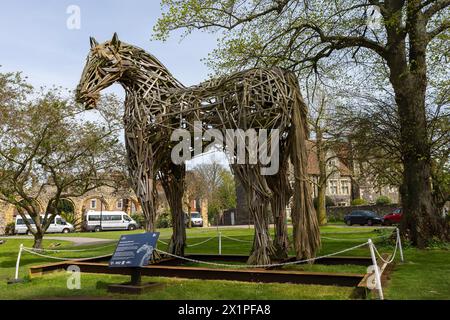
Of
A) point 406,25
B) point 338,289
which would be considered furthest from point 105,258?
point 406,25

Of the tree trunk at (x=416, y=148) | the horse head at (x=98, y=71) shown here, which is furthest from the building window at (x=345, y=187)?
the horse head at (x=98, y=71)

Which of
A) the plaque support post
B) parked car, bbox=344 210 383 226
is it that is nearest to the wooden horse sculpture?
the plaque support post

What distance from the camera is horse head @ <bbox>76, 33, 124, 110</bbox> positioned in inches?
307

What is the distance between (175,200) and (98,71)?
339 centimetres

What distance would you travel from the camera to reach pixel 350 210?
4034 cm

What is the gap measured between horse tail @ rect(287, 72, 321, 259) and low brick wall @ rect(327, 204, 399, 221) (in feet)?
109

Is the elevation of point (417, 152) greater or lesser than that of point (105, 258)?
greater

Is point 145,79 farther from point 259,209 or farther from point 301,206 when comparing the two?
point 301,206

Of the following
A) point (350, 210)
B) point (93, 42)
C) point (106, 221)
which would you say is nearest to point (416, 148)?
point (93, 42)

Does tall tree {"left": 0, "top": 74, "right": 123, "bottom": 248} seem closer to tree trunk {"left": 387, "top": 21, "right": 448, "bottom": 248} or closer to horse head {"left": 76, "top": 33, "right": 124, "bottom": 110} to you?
horse head {"left": 76, "top": 33, "right": 124, "bottom": 110}

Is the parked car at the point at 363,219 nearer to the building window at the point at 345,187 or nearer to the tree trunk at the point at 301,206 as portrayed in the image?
the building window at the point at 345,187
